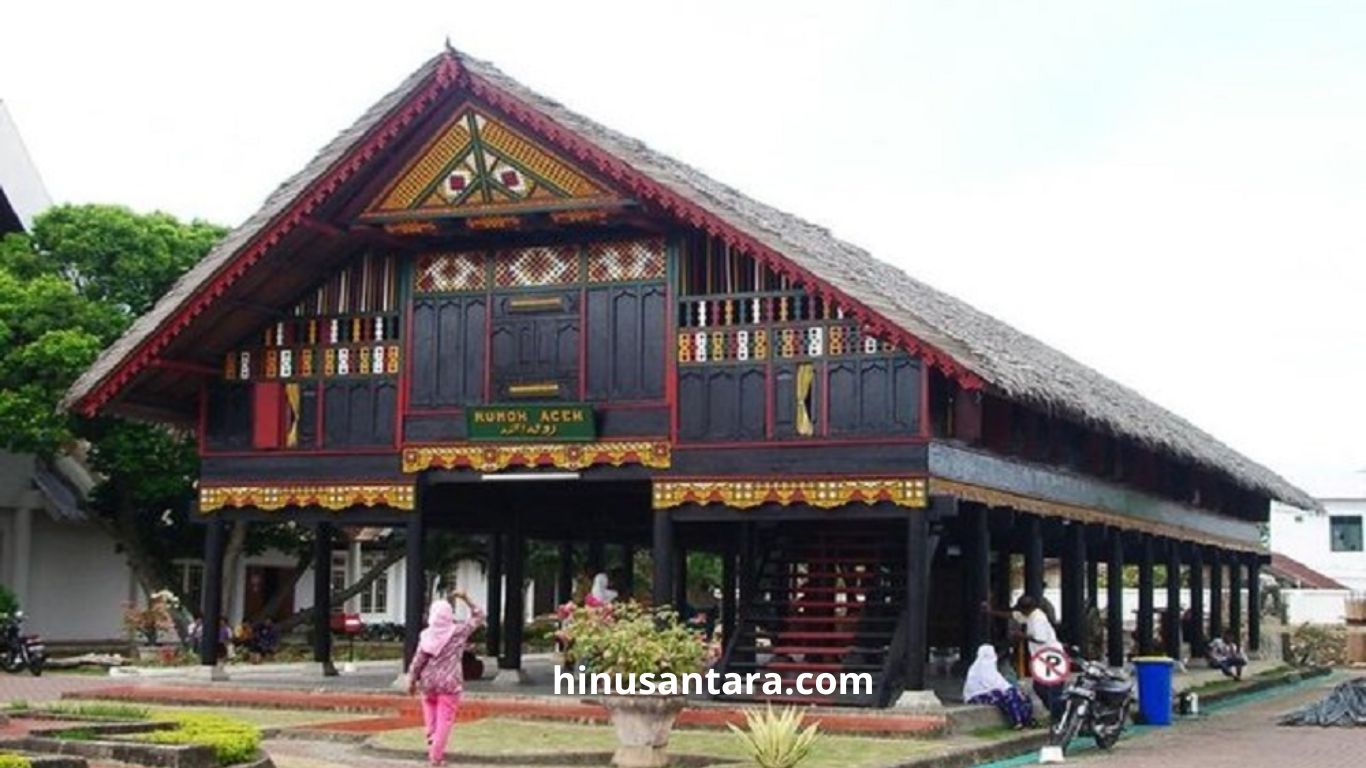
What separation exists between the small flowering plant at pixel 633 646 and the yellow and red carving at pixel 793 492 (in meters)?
4.45

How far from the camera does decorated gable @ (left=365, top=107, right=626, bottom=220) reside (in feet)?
69.7

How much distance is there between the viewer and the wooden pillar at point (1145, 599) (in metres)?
29.8

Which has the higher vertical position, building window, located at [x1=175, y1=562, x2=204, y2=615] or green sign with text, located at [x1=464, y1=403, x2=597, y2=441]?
green sign with text, located at [x1=464, y1=403, x2=597, y2=441]

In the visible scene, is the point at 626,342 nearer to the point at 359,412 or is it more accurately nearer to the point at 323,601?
the point at 359,412

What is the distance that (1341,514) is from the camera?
6331 centimetres

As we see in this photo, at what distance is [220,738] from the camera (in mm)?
14164

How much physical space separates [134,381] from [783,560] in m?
8.65

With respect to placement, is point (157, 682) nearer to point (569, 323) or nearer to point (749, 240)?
point (569, 323)

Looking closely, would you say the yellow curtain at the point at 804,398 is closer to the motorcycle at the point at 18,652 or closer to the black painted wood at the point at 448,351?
the black painted wood at the point at 448,351

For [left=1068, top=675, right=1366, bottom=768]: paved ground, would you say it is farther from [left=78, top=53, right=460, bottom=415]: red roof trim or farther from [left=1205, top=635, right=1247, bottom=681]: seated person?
[left=78, top=53, right=460, bottom=415]: red roof trim

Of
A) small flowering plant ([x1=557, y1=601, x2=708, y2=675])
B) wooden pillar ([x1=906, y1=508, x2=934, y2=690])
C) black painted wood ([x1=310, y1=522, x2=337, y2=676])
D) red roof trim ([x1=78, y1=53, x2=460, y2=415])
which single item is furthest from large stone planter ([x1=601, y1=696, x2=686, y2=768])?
black painted wood ([x1=310, y1=522, x2=337, y2=676])

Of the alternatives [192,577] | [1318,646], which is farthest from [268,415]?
[1318,646]

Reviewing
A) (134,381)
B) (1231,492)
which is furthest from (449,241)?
(1231,492)

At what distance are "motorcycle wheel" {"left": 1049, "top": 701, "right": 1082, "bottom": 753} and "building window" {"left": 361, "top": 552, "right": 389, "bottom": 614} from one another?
33020 millimetres
